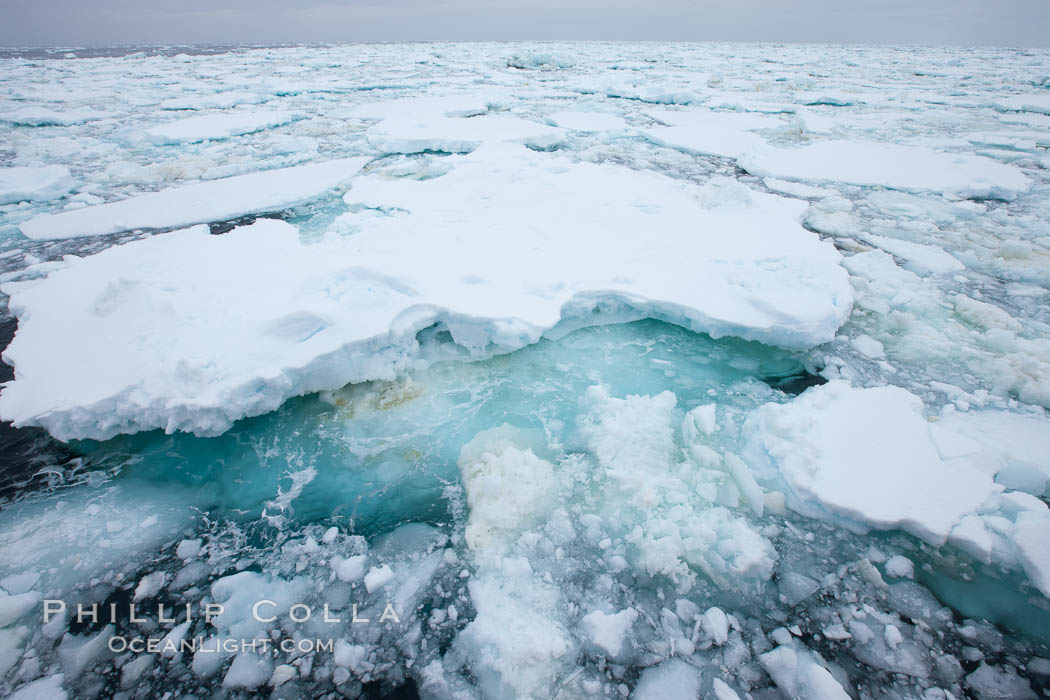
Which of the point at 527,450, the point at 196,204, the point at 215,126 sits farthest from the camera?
the point at 215,126

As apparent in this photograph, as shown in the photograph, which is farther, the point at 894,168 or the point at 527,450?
the point at 894,168

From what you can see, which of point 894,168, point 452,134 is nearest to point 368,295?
point 452,134

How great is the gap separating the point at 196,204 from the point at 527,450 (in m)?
4.22

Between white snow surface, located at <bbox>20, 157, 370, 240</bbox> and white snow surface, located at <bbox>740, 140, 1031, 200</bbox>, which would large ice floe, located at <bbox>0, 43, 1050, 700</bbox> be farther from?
white snow surface, located at <bbox>740, 140, 1031, 200</bbox>

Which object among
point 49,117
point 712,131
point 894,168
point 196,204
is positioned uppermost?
point 712,131

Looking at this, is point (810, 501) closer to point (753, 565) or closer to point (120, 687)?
point (753, 565)

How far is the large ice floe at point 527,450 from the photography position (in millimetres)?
1386

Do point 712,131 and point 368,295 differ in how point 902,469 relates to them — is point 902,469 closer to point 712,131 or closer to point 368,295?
point 368,295

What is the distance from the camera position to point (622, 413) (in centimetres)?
211

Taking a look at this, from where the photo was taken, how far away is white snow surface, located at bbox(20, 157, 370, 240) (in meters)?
3.80

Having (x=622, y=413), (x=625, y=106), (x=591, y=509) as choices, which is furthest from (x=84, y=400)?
(x=625, y=106)

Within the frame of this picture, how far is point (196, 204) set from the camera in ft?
13.6

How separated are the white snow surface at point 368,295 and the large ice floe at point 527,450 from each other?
0.02 meters

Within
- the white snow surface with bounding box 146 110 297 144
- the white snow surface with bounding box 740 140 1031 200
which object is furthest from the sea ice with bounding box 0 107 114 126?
the white snow surface with bounding box 740 140 1031 200
